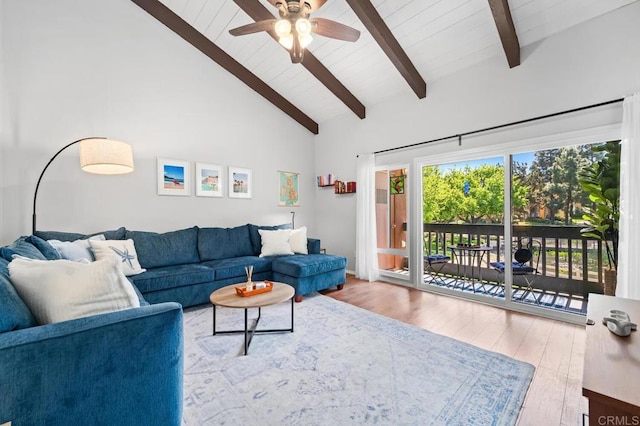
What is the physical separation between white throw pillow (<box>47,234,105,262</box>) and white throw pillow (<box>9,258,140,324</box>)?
1259 mm

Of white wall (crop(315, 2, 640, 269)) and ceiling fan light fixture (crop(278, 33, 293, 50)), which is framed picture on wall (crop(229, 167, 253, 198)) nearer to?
white wall (crop(315, 2, 640, 269))

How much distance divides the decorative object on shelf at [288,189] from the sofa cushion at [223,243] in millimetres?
1107

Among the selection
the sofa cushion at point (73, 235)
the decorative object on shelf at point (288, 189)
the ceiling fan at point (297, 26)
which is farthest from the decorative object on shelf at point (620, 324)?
the decorative object on shelf at point (288, 189)

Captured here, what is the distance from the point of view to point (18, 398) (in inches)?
35.8

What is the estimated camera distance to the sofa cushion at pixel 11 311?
1003 millimetres

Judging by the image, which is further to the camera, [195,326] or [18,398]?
[195,326]

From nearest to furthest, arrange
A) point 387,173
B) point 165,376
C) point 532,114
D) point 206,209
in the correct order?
point 165,376 < point 532,114 < point 206,209 < point 387,173

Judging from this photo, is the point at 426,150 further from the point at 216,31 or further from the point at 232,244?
the point at 216,31

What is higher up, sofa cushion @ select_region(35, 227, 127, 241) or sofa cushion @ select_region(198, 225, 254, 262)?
sofa cushion @ select_region(35, 227, 127, 241)

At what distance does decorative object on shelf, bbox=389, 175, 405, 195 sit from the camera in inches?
177

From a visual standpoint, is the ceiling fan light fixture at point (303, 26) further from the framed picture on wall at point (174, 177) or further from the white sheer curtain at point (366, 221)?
the framed picture on wall at point (174, 177)

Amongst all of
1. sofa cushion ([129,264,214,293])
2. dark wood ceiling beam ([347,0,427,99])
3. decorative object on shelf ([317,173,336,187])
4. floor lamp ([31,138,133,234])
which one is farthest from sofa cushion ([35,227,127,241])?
dark wood ceiling beam ([347,0,427,99])

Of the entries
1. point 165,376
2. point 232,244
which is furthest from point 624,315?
point 232,244

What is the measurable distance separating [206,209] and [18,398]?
140 inches
